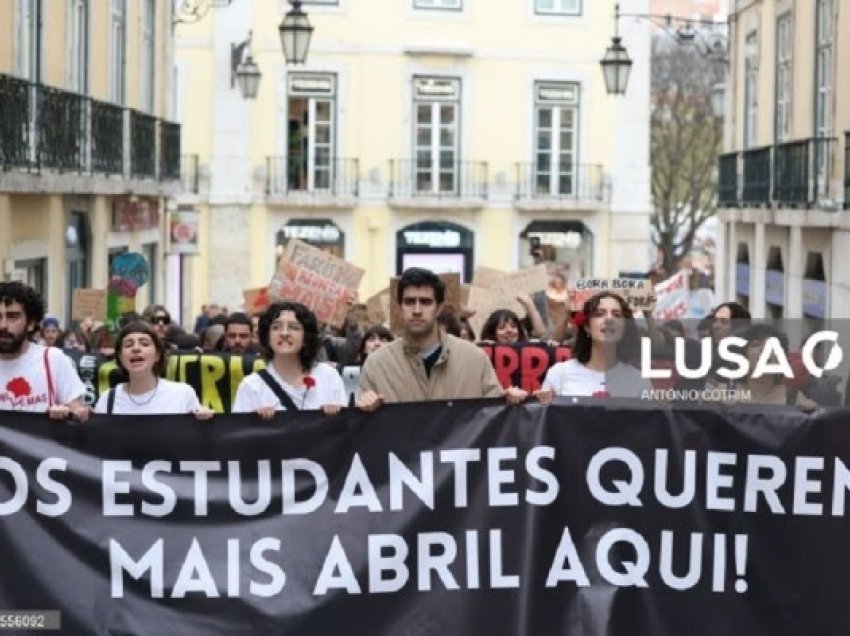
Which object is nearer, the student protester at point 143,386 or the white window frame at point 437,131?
the student protester at point 143,386

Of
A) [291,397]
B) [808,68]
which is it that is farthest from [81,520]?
[808,68]

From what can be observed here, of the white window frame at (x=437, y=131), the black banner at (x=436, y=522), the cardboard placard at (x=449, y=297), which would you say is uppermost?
the white window frame at (x=437, y=131)

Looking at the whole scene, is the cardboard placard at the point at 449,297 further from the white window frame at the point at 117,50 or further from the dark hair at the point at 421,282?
the white window frame at the point at 117,50

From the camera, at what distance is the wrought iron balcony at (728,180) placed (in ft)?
107

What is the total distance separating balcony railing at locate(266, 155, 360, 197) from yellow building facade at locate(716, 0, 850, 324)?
1048 cm

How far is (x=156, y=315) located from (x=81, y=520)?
33.3ft

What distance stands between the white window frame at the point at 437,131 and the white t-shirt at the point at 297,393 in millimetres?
34675

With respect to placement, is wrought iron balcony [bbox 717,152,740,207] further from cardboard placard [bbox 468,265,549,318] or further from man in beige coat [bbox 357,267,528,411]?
man in beige coat [bbox 357,267,528,411]

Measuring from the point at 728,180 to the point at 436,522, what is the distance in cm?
2538

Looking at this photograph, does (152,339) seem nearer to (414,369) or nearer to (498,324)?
(414,369)

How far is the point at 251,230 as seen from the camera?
43.8m

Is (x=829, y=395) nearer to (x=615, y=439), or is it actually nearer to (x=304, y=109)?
(x=615, y=439)

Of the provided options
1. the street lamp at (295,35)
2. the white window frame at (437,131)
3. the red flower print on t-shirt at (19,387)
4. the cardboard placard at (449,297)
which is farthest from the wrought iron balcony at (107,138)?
the white window frame at (437,131)

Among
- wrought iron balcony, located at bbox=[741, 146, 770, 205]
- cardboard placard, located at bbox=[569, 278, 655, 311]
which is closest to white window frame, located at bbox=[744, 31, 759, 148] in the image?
wrought iron balcony, located at bbox=[741, 146, 770, 205]
